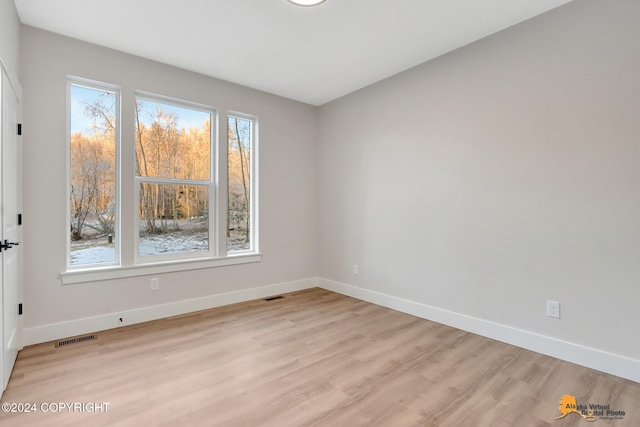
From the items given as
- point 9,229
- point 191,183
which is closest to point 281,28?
point 191,183

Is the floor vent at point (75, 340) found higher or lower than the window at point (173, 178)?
lower

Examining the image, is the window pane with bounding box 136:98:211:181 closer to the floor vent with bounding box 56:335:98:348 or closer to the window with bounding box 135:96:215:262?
the window with bounding box 135:96:215:262

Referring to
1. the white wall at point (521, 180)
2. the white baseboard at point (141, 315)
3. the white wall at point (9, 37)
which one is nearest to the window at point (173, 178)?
the white baseboard at point (141, 315)

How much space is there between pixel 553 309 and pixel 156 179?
3.99m

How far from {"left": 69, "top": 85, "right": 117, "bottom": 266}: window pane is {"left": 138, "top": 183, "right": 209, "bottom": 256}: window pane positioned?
30 cm

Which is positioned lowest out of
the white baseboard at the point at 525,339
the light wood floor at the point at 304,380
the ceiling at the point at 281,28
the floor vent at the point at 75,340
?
the light wood floor at the point at 304,380

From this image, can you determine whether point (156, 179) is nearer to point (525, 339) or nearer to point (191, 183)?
point (191, 183)

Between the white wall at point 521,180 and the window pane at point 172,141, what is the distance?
207 centimetres

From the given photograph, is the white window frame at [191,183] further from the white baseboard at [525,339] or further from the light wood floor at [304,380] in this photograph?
the white baseboard at [525,339]

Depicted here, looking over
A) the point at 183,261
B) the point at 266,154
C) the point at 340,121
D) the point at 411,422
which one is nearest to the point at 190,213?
the point at 183,261

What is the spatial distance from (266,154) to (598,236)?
3563mm

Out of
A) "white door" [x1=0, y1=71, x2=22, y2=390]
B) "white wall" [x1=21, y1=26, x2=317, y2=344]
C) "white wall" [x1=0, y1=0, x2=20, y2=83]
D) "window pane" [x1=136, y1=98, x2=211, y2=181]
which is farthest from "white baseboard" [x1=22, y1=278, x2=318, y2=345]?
"white wall" [x1=0, y1=0, x2=20, y2=83]

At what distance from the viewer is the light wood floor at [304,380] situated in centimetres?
176

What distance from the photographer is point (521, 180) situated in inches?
105
